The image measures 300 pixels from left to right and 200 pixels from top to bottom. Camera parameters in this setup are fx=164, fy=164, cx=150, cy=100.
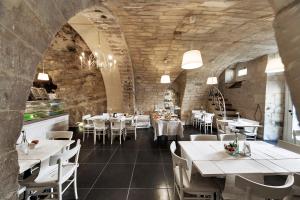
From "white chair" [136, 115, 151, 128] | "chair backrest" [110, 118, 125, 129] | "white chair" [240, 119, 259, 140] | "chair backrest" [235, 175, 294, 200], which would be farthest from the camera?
"white chair" [136, 115, 151, 128]

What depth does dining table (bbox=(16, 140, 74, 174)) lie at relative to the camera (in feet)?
5.91

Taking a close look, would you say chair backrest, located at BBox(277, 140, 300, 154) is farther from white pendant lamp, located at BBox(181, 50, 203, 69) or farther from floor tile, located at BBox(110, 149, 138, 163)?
floor tile, located at BBox(110, 149, 138, 163)

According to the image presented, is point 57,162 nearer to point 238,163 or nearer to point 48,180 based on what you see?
point 48,180

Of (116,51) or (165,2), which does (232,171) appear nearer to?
(165,2)

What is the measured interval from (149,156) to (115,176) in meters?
1.23

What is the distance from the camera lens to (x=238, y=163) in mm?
1878

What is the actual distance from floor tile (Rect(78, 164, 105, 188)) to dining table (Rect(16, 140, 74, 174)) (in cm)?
82

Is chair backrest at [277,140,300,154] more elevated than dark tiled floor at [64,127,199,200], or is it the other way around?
chair backrest at [277,140,300,154]

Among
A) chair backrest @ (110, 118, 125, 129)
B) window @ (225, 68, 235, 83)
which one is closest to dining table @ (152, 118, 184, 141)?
chair backrest @ (110, 118, 125, 129)

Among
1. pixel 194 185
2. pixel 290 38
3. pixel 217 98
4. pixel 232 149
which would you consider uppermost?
pixel 290 38

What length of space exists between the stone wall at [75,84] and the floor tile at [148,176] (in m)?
5.16

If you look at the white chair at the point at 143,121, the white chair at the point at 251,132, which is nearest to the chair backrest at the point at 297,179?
the white chair at the point at 251,132

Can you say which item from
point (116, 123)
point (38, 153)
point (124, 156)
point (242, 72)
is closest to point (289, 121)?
point (242, 72)

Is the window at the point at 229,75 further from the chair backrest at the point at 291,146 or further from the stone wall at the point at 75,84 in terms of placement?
the stone wall at the point at 75,84
